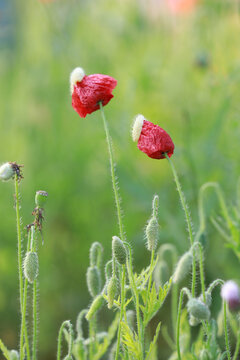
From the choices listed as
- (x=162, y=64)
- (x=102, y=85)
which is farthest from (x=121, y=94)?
(x=102, y=85)

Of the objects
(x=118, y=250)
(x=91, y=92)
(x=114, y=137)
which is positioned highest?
(x=114, y=137)

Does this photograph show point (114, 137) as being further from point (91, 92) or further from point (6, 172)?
point (6, 172)

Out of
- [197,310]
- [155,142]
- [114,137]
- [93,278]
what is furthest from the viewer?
[114,137]

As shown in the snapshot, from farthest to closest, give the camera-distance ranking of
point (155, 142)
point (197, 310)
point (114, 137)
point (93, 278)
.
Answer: point (114, 137)
point (93, 278)
point (155, 142)
point (197, 310)

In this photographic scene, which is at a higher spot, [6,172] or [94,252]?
[6,172]

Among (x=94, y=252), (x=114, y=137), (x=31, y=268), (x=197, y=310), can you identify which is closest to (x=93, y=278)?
(x=94, y=252)

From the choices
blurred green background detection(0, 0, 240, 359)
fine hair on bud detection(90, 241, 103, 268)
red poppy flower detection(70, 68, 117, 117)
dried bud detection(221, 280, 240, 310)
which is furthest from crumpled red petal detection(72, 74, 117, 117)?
blurred green background detection(0, 0, 240, 359)
